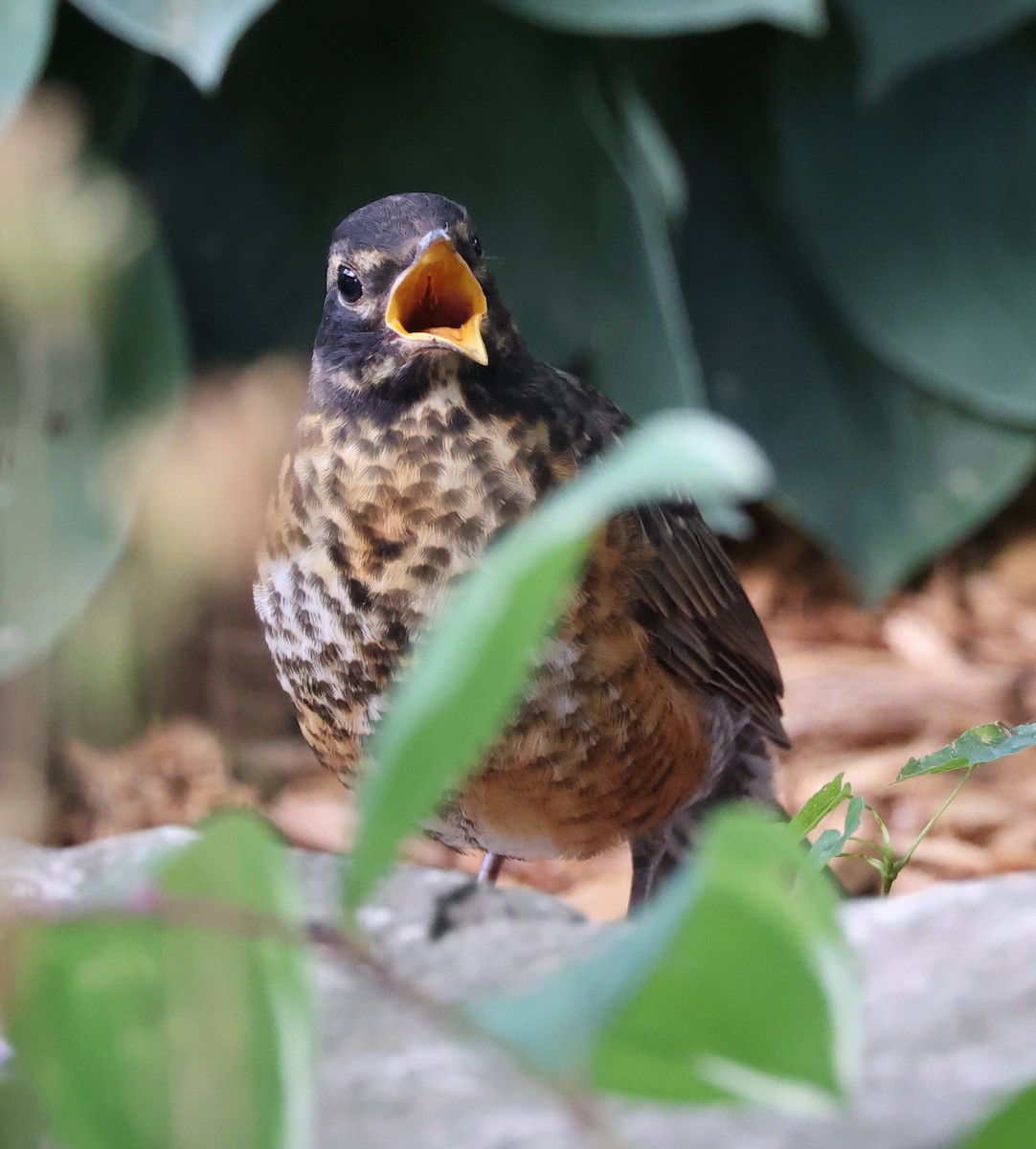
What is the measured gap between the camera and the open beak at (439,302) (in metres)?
1.46

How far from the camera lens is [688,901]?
0.43 m

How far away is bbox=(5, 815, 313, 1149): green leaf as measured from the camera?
0.48m

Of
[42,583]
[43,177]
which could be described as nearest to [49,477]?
[42,583]

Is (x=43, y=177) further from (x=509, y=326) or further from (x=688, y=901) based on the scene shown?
(x=688, y=901)

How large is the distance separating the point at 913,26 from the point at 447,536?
6.37 ft

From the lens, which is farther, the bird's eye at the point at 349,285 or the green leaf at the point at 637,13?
the green leaf at the point at 637,13

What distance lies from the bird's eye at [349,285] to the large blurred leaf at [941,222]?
207 cm

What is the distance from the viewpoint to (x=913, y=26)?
2988 mm

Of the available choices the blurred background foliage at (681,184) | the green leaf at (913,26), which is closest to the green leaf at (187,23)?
the blurred background foliage at (681,184)

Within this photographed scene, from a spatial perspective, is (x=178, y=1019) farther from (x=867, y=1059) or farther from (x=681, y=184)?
(x=681, y=184)

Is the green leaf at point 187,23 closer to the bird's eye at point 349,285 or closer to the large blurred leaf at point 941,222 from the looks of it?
the bird's eye at point 349,285

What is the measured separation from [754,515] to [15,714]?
213 centimetres

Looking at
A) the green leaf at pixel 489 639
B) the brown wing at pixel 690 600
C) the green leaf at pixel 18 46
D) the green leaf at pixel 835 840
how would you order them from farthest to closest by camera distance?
the green leaf at pixel 18 46 < the brown wing at pixel 690 600 < the green leaf at pixel 835 840 < the green leaf at pixel 489 639

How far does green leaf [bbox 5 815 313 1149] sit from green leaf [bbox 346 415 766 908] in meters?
0.05
